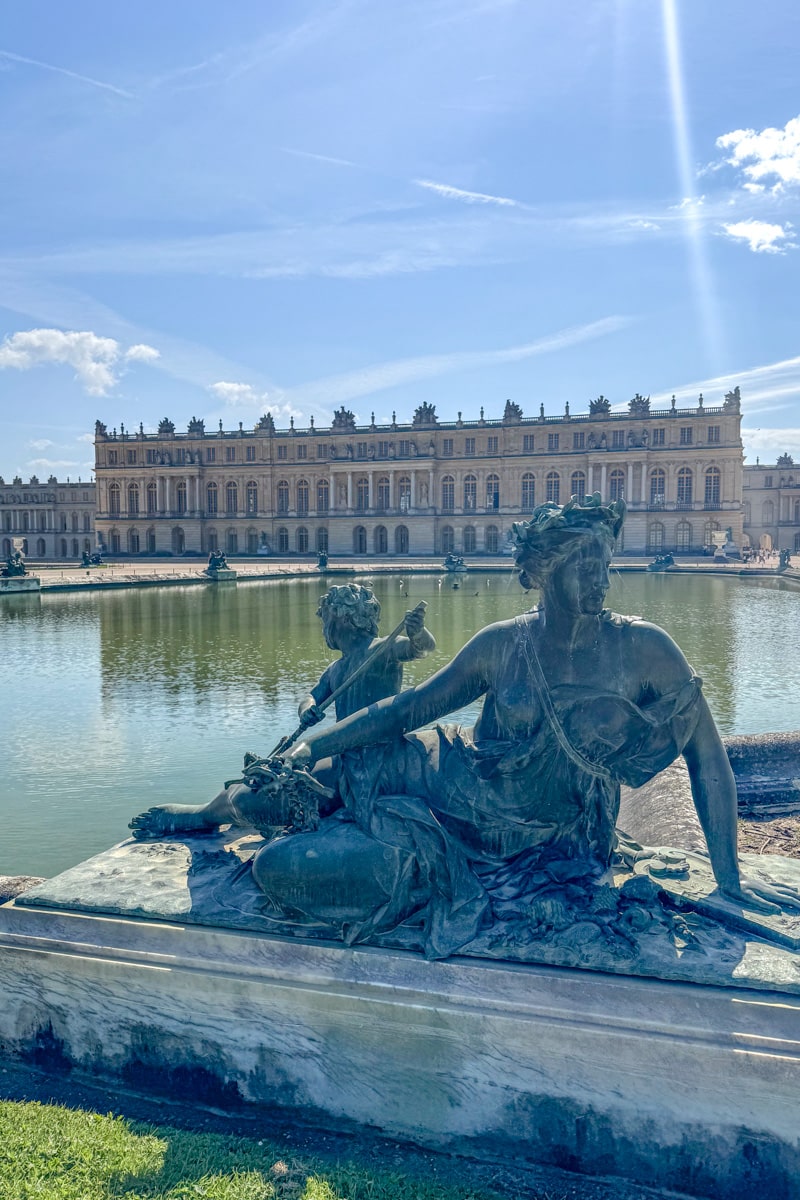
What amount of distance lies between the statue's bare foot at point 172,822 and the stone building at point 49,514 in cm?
8451

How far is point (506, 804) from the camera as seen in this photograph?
9.27ft

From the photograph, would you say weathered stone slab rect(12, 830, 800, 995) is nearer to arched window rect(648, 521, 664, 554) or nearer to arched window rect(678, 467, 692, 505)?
Answer: arched window rect(648, 521, 664, 554)

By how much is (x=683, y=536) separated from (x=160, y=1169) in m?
62.6

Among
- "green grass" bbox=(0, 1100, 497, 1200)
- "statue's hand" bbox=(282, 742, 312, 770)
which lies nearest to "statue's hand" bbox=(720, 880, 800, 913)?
"green grass" bbox=(0, 1100, 497, 1200)

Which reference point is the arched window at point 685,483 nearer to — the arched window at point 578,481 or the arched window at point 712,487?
the arched window at point 712,487

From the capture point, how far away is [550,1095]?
248cm

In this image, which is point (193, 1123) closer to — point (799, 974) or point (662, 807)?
point (799, 974)

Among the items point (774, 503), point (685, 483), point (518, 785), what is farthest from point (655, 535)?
point (518, 785)

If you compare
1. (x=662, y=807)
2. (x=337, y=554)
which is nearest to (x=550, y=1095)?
(x=662, y=807)

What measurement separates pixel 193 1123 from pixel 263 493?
6957 centimetres

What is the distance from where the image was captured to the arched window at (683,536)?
60.8 m

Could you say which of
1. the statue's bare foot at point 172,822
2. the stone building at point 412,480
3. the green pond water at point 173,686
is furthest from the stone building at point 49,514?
the statue's bare foot at point 172,822

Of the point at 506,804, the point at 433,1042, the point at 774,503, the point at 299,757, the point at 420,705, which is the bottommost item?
the point at 433,1042

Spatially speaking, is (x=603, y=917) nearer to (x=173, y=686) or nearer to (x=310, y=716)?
(x=310, y=716)
